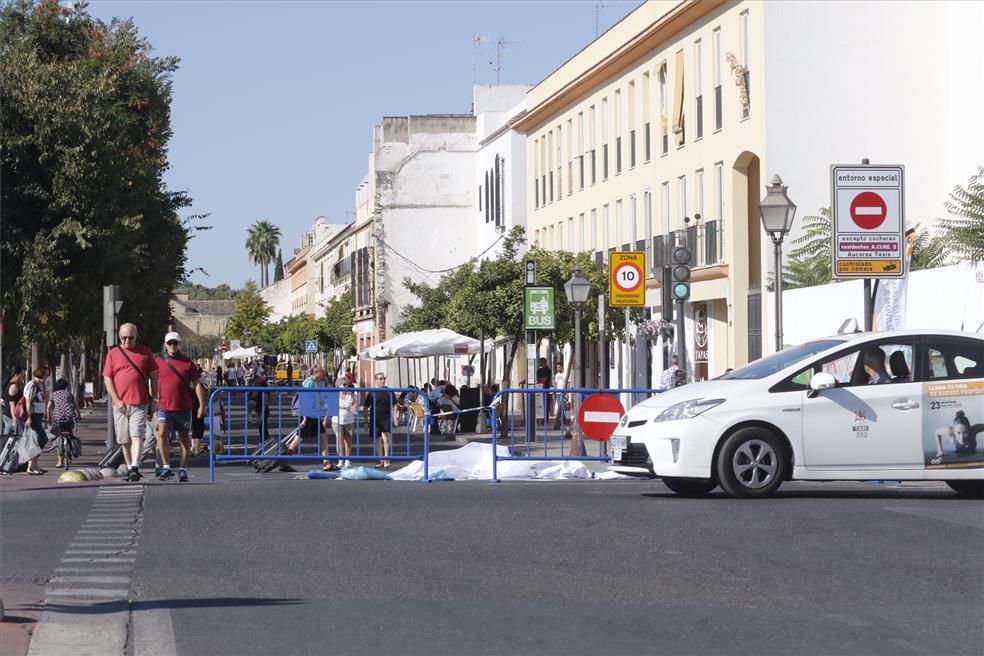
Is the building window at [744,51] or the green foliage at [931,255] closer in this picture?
the green foliage at [931,255]

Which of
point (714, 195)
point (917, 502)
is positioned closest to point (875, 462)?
point (917, 502)

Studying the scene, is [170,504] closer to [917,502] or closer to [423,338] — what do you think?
[917,502]

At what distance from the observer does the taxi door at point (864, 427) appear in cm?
1616

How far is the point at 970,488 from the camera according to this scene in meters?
16.9

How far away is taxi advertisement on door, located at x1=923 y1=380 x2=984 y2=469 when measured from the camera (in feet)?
53.1

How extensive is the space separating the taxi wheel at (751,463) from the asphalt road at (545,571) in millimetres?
280

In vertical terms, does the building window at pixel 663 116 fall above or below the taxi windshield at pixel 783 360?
above

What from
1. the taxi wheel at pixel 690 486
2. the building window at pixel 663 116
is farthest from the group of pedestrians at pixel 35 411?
the building window at pixel 663 116

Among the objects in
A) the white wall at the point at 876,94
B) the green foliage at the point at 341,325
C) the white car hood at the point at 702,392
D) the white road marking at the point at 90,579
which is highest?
the white wall at the point at 876,94

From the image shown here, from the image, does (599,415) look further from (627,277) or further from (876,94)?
(876,94)

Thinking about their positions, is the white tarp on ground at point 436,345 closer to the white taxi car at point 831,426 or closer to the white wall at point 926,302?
the white wall at point 926,302

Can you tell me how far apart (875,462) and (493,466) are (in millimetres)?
5844

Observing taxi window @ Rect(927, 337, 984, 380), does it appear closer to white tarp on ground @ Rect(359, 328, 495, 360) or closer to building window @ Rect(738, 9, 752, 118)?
building window @ Rect(738, 9, 752, 118)

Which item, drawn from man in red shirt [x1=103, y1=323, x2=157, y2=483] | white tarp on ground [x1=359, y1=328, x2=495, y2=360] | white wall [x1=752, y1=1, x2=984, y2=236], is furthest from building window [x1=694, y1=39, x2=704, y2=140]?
man in red shirt [x1=103, y1=323, x2=157, y2=483]
